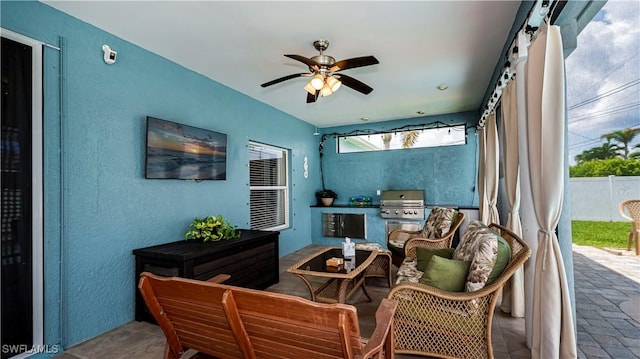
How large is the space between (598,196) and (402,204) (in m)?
3.41

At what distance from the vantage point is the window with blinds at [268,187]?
15.5ft

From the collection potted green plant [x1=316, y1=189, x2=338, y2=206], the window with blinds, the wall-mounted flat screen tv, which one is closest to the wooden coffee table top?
the wall-mounted flat screen tv

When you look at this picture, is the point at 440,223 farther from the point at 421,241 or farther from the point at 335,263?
the point at 335,263

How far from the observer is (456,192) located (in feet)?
18.2

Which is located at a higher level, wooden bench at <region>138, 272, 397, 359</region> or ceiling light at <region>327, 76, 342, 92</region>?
ceiling light at <region>327, 76, 342, 92</region>

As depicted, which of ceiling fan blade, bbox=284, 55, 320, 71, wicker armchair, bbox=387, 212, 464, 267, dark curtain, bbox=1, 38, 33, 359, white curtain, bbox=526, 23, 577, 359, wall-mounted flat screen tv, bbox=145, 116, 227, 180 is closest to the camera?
white curtain, bbox=526, 23, 577, 359

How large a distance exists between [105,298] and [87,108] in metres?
1.63

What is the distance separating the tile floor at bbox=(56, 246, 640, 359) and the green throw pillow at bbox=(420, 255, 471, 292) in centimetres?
59

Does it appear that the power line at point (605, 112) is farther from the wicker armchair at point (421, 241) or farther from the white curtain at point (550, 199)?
the wicker armchair at point (421, 241)

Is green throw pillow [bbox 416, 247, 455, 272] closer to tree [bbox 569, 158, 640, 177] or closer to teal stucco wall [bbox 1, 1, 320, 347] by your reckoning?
tree [bbox 569, 158, 640, 177]

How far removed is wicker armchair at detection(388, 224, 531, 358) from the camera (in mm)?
1858

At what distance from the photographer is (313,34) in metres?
2.64

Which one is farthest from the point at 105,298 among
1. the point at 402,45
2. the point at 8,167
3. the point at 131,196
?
the point at 402,45

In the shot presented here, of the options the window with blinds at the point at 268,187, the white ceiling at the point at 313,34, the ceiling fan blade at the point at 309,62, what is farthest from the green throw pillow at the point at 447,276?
the window with blinds at the point at 268,187
